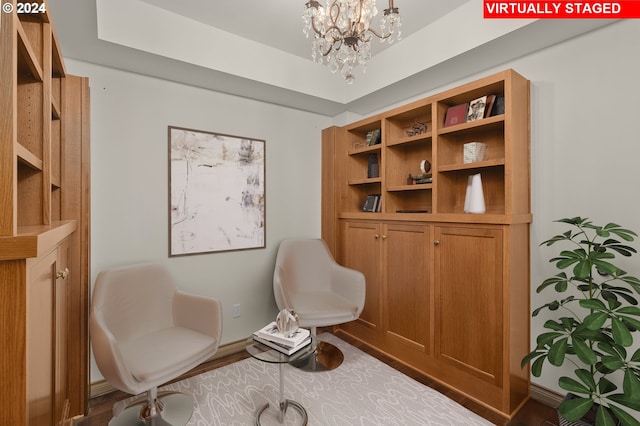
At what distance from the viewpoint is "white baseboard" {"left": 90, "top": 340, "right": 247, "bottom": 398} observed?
2.14 metres

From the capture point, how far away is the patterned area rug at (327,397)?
189 centimetres

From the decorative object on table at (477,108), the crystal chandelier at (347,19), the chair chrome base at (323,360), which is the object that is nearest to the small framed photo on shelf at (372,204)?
the decorative object on table at (477,108)

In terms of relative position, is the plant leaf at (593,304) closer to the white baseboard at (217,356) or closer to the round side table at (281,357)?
the round side table at (281,357)

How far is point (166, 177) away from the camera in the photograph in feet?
8.02

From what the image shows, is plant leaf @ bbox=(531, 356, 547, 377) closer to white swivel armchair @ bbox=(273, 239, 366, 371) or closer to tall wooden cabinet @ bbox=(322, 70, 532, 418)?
tall wooden cabinet @ bbox=(322, 70, 532, 418)

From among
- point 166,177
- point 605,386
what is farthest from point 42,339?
point 605,386

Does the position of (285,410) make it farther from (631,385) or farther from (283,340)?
(631,385)

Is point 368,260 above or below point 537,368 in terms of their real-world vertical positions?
above

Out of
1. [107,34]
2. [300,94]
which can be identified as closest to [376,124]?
[300,94]

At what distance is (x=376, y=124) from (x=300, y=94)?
784 millimetres

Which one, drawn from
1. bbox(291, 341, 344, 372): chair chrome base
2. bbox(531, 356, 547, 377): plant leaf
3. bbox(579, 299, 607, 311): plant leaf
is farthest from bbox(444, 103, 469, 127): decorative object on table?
bbox(291, 341, 344, 372): chair chrome base

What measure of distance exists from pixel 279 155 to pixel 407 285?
171 cm

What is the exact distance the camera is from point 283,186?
3080 mm

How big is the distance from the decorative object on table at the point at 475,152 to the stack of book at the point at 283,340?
5.45ft
